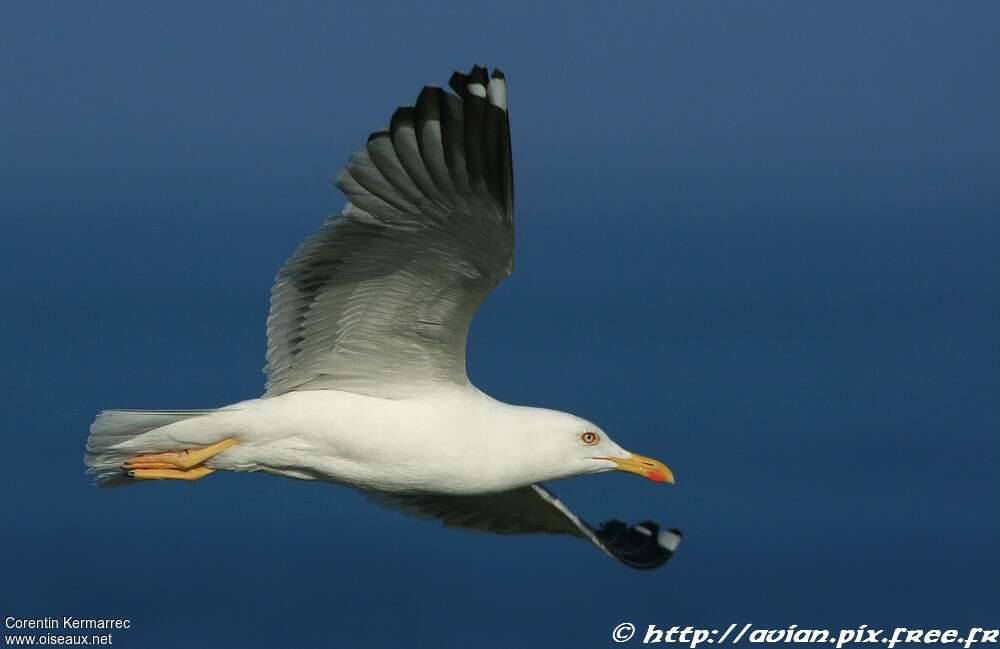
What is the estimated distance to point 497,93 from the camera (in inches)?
326

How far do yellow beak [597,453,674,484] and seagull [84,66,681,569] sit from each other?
0.01 metres

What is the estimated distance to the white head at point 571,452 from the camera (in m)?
9.32

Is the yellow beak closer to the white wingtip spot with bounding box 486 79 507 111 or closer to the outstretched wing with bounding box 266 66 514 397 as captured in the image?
the outstretched wing with bounding box 266 66 514 397

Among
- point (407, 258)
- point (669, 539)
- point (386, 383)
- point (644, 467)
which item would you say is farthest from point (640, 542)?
point (407, 258)

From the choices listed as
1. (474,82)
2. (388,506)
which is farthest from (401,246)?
(388,506)

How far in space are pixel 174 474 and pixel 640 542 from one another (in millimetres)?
2867

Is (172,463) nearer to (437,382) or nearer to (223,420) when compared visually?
(223,420)

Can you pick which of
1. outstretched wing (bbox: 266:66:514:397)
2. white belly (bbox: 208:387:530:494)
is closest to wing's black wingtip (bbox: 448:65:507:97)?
outstretched wing (bbox: 266:66:514:397)

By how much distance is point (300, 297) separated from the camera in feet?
30.3

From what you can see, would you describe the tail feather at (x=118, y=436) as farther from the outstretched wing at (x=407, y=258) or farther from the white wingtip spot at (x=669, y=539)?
the white wingtip spot at (x=669, y=539)

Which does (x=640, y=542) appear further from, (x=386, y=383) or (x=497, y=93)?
(x=497, y=93)

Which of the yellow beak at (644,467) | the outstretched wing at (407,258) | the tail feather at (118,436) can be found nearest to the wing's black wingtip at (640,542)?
the yellow beak at (644,467)

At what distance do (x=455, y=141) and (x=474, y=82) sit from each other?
0.28m

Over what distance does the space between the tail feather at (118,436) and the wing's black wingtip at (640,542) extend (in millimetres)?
2667
